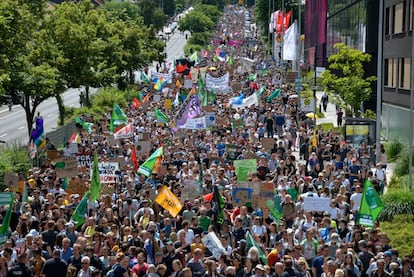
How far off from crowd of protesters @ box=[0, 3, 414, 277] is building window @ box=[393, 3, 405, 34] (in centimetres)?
1572

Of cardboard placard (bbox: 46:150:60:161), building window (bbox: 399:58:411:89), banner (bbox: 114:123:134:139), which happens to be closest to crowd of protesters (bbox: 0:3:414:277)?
cardboard placard (bbox: 46:150:60:161)

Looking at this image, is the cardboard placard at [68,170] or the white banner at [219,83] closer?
the cardboard placard at [68,170]

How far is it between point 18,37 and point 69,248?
17.8 meters

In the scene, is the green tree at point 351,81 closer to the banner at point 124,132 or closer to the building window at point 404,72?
the building window at point 404,72

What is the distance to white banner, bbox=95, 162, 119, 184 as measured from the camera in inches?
856

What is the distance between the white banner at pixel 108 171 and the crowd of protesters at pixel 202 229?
0.41 meters

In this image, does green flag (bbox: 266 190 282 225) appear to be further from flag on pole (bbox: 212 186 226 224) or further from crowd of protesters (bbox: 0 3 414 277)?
flag on pole (bbox: 212 186 226 224)

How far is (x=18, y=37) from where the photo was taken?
32.4m

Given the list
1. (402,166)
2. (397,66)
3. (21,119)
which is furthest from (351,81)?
(21,119)

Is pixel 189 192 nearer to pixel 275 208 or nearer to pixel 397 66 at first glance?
pixel 275 208

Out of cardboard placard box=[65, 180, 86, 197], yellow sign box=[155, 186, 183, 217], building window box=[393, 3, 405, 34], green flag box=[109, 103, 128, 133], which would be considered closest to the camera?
yellow sign box=[155, 186, 183, 217]

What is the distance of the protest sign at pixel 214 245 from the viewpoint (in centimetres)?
1543

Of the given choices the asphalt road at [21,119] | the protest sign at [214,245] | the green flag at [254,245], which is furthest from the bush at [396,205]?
the asphalt road at [21,119]

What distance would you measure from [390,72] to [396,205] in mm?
24252
